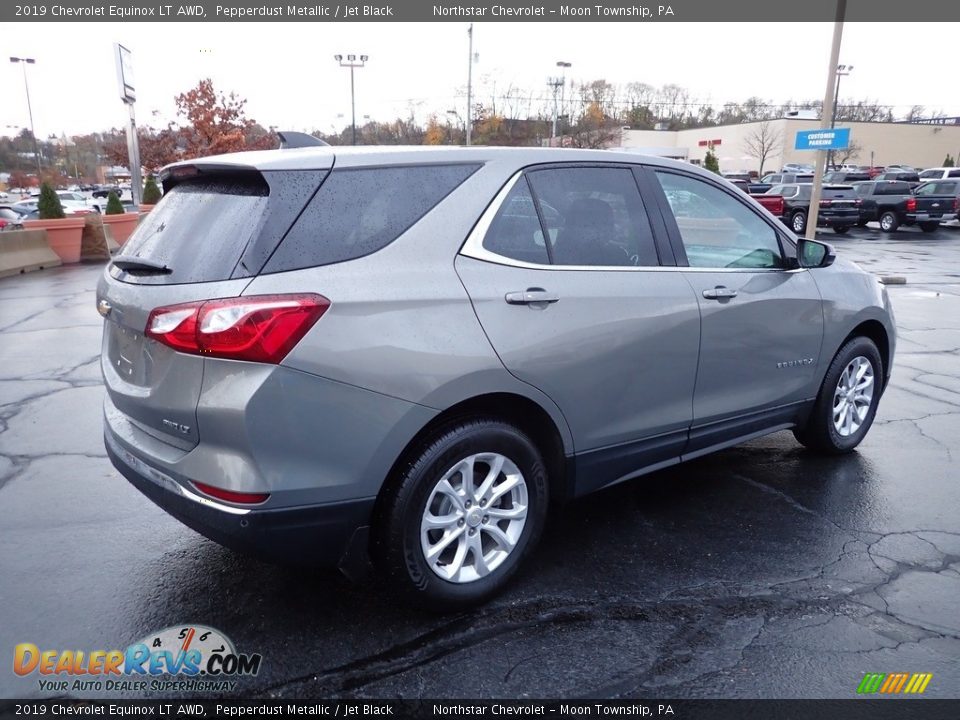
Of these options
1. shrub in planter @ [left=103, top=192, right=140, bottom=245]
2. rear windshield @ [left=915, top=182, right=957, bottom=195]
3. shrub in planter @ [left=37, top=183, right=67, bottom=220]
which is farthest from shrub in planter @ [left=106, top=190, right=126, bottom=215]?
rear windshield @ [left=915, top=182, right=957, bottom=195]

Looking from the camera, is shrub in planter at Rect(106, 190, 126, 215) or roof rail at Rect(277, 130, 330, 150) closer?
roof rail at Rect(277, 130, 330, 150)

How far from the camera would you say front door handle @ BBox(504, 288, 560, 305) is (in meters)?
3.03

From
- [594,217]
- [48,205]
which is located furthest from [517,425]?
[48,205]

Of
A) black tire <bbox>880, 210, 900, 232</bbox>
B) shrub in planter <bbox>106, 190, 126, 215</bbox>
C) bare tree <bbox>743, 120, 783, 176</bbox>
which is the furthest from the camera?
bare tree <bbox>743, 120, 783, 176</bbox>

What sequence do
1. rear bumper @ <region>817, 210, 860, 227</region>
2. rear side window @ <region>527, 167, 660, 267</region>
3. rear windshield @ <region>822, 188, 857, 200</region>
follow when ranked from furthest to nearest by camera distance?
rear windshield @ <region>822, 188, 857, 200</region> < rear bumper @ <region>817, 210, 860, 227</region> < rear side window @ <region>527, 167, 660, 267</region>

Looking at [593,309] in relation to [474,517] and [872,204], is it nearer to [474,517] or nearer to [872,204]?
[474,517]

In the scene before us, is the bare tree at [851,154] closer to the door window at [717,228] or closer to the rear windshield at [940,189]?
the rear windshield at [940,189]

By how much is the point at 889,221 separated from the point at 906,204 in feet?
2.99

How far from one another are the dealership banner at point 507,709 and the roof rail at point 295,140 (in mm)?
2274

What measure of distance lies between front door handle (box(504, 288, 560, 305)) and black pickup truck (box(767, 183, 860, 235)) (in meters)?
26.1

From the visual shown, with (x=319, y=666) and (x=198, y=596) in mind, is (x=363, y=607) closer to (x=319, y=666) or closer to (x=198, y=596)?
(x=319, y=666)

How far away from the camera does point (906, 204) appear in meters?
27.1

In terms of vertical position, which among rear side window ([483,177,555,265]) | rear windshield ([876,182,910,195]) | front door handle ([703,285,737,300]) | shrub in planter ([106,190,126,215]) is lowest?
shrub in planter ([106,190,126,215])

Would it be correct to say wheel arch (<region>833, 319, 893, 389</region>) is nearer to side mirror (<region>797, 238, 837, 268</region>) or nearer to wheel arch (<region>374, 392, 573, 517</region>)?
side mirror (<region>797, 238, 837, 268</region>)
